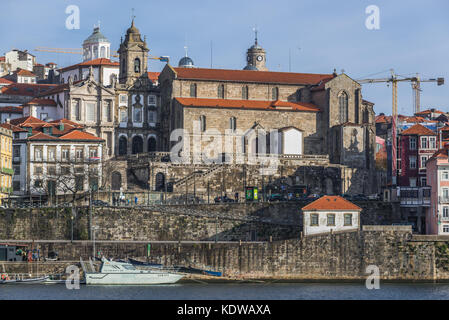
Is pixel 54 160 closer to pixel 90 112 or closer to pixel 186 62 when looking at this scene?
pixel 90 112

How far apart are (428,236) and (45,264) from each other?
3197cm

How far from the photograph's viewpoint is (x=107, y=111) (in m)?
141

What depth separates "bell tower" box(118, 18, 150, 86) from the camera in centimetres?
14662

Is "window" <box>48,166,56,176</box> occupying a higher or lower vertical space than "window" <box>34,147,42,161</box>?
lower

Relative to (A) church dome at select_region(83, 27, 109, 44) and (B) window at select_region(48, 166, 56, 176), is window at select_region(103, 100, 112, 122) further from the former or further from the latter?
(A) church dome at select_region(83, 27, 109, 44)

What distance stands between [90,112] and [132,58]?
10095 mm

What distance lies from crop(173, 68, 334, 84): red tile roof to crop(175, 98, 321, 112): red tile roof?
3.13 metres

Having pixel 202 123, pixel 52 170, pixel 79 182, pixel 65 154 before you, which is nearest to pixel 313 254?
pixel 79 182

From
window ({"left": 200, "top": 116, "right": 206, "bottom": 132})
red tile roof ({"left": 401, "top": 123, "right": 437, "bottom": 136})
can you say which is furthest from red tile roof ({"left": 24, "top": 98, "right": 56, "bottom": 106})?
red tile roof ({"left": 401, "top": 123, "right": 437, "bottom": 136})

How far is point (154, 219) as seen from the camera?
11131 centimetres

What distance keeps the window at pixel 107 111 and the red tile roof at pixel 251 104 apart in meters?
Result: 7.99

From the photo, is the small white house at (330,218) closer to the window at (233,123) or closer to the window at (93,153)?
the window at (93,153)
